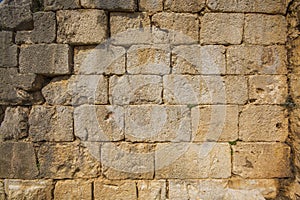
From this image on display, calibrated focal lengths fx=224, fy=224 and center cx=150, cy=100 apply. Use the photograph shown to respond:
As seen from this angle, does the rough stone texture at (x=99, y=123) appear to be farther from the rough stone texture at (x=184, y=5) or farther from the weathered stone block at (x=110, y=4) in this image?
the rough stone texture at (x=184, y=5)

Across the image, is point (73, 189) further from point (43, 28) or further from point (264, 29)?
point (264, 29)

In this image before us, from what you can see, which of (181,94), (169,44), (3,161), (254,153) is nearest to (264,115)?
(254,153)

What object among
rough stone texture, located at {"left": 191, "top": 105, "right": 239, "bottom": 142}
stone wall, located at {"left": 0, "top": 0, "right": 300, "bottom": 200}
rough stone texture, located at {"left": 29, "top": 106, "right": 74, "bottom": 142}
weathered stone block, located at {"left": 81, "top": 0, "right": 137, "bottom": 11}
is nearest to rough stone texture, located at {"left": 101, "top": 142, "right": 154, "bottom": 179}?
stone wall, located at {"left": 0, "top": 0, "right": 300, "bottom": 200}

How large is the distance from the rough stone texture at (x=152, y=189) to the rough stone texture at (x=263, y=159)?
1.10m

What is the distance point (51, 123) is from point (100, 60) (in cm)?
110

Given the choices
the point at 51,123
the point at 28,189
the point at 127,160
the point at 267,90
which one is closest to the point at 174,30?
the point at 267,90

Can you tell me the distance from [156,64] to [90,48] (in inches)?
36.7

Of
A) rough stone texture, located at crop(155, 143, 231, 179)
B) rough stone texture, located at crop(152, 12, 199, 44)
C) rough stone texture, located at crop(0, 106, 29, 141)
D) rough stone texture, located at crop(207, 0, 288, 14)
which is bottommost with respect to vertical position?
rough stone texture, located at crop(155, 143, 231, 179)

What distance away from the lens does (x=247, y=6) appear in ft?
10.0

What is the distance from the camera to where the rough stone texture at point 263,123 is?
310 cm

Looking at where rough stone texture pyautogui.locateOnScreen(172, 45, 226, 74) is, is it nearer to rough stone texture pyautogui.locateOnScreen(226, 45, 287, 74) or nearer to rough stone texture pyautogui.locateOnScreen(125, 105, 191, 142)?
rough stone texture pyautogui.locateOnScreen(226, 45, 287, 74)

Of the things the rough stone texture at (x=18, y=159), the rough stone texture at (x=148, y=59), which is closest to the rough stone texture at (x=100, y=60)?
the rough stone texture at (x=148, y=59)

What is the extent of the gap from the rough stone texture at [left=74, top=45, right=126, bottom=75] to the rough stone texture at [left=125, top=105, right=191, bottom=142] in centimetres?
60

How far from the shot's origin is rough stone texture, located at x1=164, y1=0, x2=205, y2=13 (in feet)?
10.0
